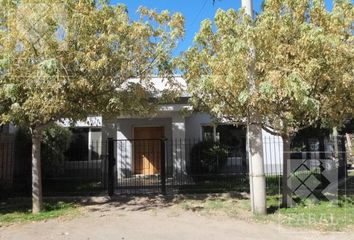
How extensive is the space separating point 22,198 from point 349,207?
9551 millimetres

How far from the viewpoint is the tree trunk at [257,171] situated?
33.6ft

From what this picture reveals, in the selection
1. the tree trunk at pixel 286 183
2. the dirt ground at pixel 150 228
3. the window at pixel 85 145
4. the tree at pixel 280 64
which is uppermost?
the tree at pixel 280 64

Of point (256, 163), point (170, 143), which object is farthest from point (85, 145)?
point (256, 163)

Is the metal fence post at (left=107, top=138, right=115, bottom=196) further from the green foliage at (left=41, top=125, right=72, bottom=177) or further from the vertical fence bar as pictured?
the green foliage at (left=41, top=125, right=72, bottom=177)

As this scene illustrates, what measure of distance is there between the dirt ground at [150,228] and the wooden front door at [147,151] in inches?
283

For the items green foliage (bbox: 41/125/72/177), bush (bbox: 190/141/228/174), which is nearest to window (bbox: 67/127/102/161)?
green foliage (bbox: 41/125/72/177)

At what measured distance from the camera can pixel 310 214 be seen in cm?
1005

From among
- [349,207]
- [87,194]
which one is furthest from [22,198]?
[349,207]

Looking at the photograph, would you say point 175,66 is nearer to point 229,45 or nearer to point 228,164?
point 229,45

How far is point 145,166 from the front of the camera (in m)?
18.5

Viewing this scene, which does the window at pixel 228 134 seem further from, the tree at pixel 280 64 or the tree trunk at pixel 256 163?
the tree trunk at pixel 256 163

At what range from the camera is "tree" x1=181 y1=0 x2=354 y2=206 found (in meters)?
8.95

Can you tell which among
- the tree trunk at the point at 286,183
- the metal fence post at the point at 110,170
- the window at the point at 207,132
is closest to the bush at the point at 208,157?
the window at the point at 207,132

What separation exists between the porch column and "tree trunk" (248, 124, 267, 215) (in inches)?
268
